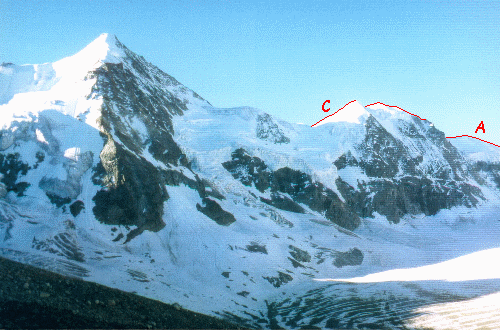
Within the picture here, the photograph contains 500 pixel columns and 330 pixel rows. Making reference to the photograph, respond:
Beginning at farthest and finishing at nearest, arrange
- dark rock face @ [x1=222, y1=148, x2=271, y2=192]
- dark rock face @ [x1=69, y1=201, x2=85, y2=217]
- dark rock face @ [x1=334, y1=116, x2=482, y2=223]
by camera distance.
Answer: dark rock face @ [x1=334, y1=116, x2=482, y2=223], dark rock face @ [x1=222, y1=148, x2=271, y2=192], dark rock face @ [x1=69, y1=201, x2=85, y2=217]

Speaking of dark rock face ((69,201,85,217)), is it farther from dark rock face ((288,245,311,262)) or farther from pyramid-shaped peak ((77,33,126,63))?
pyramid-shaped peak ((77,33,126,63))

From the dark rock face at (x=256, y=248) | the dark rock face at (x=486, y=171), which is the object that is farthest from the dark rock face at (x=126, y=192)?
the dark rock face at (x=486, y=171)

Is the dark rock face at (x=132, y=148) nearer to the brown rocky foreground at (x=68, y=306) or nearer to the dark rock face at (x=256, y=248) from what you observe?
the dark rock face at (x=256, y=248)

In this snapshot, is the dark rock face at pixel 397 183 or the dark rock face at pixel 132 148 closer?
the dark rock face at pixel 132 148

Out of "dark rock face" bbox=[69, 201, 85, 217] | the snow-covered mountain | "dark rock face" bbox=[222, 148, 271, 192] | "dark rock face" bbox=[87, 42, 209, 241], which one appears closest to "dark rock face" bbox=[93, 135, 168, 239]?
"dark rock face" bbox=[87, 42, 209, 241]

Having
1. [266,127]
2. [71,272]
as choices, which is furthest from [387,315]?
[266,127]

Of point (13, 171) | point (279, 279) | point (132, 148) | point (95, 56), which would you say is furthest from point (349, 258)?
point (95, 56)
